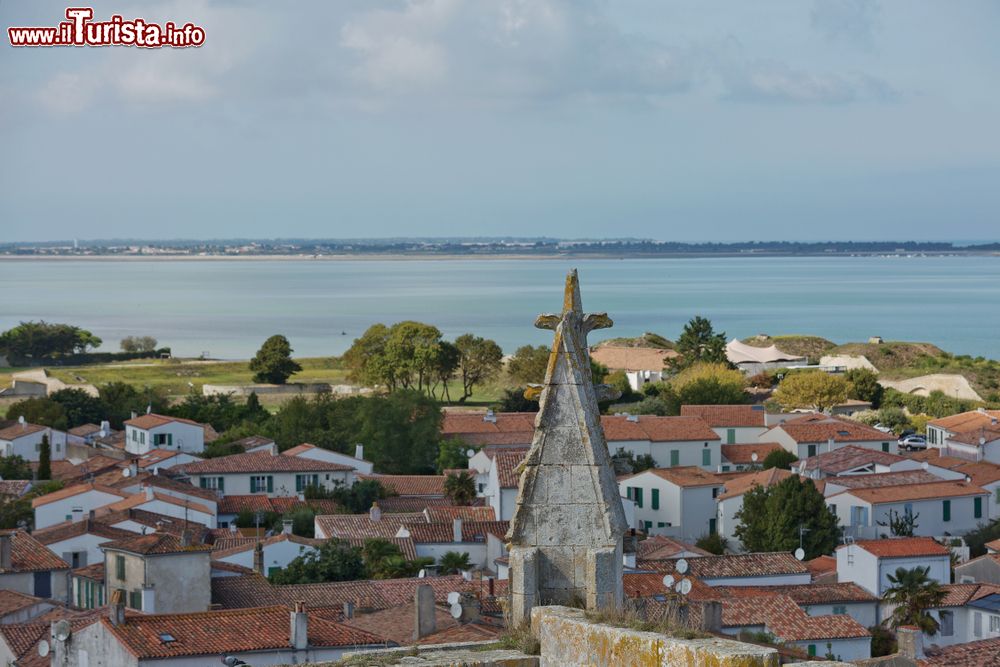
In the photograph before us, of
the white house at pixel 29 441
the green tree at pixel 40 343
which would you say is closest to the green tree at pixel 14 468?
the white house at pixel 29 441

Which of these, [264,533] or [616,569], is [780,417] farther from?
[616,569]

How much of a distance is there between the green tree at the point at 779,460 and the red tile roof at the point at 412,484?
9.50m

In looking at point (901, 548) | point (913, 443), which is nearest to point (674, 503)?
point (901, 548)

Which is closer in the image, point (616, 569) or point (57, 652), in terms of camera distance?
point (616, 569)

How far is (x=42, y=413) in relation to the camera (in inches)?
2200

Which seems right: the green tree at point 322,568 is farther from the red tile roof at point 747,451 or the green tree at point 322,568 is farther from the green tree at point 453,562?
the red tile roof at point 747,451

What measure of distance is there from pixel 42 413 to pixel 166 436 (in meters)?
8.47

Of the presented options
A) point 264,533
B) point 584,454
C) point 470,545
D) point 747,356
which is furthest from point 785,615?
point 747,356

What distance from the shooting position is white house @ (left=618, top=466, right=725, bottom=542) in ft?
129

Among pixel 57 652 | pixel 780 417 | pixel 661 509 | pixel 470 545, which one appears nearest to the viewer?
pixel 57 652

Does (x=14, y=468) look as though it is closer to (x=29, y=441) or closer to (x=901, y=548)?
(x=29, y=441)

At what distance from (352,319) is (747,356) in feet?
242

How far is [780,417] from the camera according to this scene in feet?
175

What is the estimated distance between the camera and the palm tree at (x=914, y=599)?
25734mm
